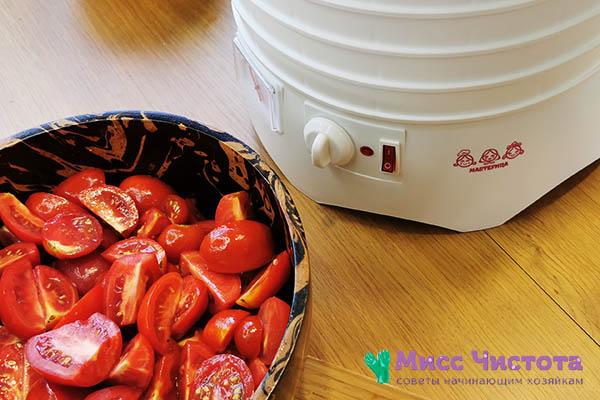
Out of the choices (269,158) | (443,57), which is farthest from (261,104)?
(443,57)

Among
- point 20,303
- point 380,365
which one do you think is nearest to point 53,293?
point 20,303

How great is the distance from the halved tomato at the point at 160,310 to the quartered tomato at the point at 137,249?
2cm

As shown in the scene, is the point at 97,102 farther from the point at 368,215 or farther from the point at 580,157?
the point at 580,157

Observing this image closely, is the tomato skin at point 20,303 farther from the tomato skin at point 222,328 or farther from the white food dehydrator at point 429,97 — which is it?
the white food dehydrator at point 429,97

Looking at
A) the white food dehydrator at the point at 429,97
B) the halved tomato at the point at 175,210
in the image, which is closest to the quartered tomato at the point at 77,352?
the halved tomato at the point at 175,210

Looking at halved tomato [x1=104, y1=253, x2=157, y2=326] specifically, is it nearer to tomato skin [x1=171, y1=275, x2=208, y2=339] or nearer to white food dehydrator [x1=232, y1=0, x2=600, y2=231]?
tomato skin [x1=171, y1=275, x2=208, y2=339]

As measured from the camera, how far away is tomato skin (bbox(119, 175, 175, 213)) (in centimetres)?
50

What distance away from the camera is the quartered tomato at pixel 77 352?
1.27 feet

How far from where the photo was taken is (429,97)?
0.46 metres

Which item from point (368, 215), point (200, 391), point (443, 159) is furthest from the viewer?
point (368, 215)

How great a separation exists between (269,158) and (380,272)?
0.16m

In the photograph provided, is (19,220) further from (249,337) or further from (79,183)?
(249,337)

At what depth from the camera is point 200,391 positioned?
1.31 ft

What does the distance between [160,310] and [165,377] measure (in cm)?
4
